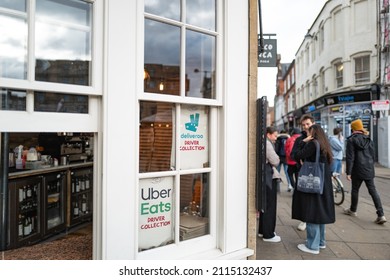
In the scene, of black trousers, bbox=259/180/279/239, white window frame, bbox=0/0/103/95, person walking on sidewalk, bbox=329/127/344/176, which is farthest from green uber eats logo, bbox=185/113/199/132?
person walking on sidewalk, bbox=329/127/344/176

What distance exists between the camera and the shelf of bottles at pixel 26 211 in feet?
12.0

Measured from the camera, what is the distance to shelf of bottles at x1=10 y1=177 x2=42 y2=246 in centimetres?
365

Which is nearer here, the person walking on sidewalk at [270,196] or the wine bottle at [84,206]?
the person walking on sidewalk at [270,196]

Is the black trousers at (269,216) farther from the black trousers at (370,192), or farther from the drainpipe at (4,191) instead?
the drainpipe at (4,191)

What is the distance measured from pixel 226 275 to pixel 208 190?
2.61 ft

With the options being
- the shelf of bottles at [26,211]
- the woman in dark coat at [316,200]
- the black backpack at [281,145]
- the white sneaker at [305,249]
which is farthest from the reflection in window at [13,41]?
the black backpack at [281,145]

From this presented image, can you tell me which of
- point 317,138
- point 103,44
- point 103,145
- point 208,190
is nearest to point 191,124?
point 208,190

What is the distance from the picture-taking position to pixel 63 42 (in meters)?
2.16

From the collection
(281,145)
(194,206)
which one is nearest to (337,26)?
(281,145)

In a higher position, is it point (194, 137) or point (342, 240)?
point (194, 137)

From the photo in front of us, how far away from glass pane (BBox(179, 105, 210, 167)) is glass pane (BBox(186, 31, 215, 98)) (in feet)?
0.56

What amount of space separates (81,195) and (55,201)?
1.80ft

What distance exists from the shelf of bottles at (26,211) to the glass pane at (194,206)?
2.48m

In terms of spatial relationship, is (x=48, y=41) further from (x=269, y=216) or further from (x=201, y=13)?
(x=269, y=216)
